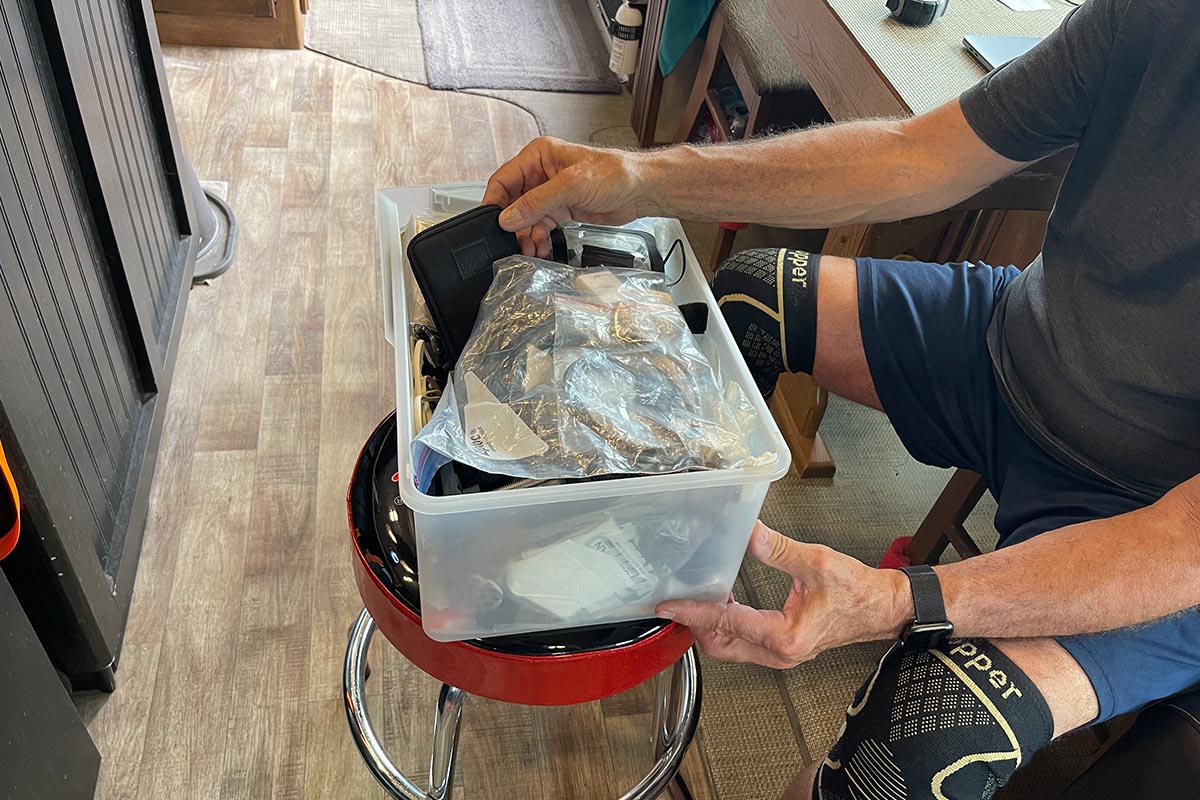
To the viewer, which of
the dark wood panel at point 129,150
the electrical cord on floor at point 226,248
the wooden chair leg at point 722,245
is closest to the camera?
the dark wood panel at point 129,150

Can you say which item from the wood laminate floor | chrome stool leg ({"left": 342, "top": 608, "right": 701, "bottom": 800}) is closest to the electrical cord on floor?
the wood laminate floor

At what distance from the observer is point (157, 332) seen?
→ 1504 mm

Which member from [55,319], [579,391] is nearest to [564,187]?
[579,391]

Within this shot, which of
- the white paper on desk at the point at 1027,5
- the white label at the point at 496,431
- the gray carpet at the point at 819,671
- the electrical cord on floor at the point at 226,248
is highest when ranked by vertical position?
the white label at the point at 496,431

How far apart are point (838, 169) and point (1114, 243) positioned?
0.30 m

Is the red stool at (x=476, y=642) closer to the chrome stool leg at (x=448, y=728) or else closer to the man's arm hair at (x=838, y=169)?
the chrome stool leg at (x=448, y=728)

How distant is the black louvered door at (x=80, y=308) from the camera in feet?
→ 3.14

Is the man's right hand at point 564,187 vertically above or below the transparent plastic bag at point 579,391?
below

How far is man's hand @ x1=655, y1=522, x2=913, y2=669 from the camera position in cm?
74

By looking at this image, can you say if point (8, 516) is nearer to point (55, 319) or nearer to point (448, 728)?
point (55, 319)

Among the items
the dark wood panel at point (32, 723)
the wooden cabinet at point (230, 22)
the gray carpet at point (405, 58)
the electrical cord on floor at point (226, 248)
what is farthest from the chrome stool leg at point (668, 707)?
the wooden cabinet at point (230, 22)

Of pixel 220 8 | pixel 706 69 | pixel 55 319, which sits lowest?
pixel 220 8

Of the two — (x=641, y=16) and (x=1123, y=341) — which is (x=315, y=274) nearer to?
(x=641, y=16)

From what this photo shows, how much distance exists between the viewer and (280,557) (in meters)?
1.34
